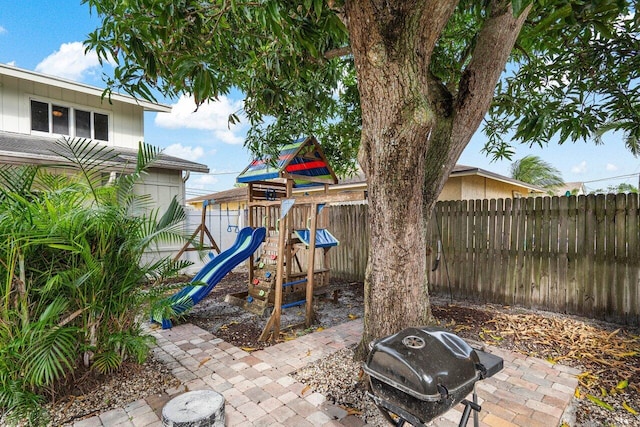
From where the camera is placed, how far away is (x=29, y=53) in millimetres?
7793

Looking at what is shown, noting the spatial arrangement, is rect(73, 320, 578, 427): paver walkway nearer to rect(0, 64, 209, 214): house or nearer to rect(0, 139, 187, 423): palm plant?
rect(0, 139, 187, 423): palm plant

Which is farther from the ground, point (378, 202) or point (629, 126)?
point (629, 126)

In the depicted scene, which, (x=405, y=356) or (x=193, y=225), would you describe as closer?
(x=405, y=356)

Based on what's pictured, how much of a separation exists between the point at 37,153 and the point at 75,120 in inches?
108

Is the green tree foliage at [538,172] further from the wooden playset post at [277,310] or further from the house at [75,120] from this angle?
the wooden playset post at [277,310]

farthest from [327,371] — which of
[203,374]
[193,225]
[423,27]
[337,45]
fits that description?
[193,225]

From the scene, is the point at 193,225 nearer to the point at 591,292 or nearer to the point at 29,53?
the point at 29,53

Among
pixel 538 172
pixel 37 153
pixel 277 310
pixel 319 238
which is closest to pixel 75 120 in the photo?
pixel 37 153

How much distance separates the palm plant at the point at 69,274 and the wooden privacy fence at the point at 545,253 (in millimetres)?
4562

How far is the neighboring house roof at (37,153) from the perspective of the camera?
5551mm

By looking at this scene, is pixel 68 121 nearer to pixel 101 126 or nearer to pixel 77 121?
pixel 77 121

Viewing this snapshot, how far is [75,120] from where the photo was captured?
800 centimetres

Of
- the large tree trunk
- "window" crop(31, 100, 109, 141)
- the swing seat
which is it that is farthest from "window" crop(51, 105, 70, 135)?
the large tree trunk

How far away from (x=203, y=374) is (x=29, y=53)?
30.6 ft
